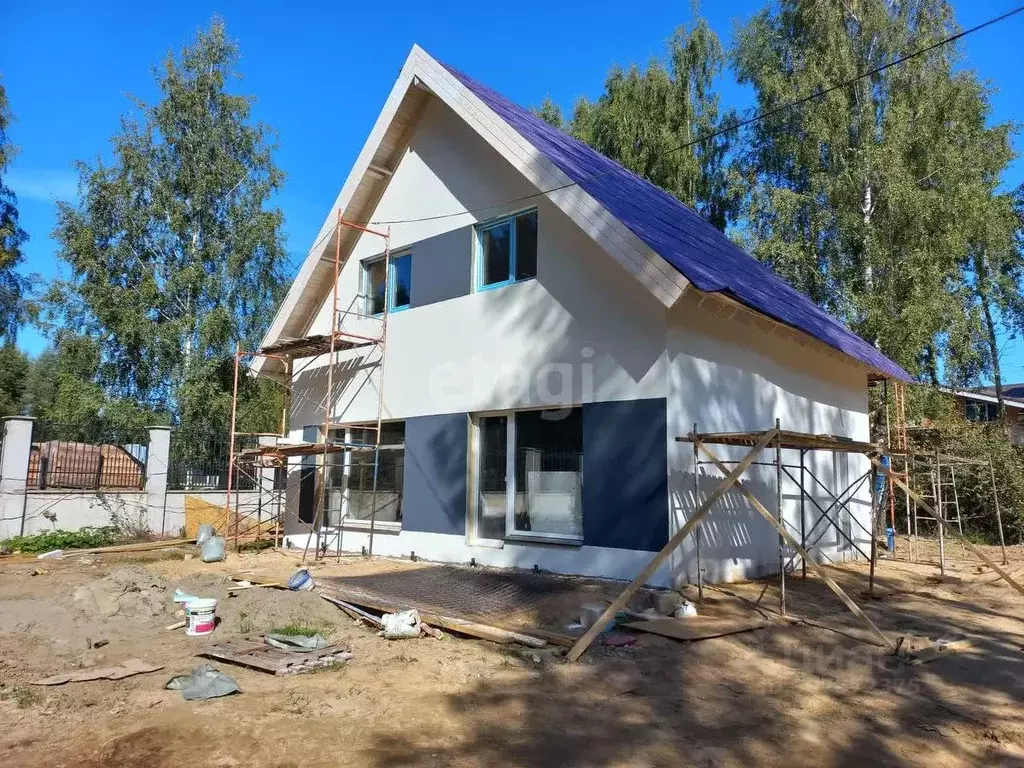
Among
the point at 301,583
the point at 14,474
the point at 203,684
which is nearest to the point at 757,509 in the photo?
the point at 203,684

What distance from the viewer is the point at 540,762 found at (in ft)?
13.2

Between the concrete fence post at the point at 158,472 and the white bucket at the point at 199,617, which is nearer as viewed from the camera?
the white bucket at the point at 199,617

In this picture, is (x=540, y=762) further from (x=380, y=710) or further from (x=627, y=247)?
(x=627, y=247)

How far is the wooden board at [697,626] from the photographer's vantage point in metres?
6.45

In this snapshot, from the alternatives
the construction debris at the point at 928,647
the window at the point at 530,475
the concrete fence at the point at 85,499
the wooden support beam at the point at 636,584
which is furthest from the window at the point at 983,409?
the concrete fence at the point at 85,499

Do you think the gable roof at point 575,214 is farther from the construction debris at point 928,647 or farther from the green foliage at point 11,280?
the green foliage at point 11,280

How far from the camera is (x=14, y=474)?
1433 centimetres

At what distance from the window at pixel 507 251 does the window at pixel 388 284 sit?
1720 millimetres

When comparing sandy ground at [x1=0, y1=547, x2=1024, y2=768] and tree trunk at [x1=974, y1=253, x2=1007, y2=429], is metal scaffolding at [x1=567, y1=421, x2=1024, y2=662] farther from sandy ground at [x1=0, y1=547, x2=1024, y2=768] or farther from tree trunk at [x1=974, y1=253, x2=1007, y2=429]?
tree trunk at [x1=974, y1=253, x2=1007, y2=429]

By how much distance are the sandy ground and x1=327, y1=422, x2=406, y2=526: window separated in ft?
13.8

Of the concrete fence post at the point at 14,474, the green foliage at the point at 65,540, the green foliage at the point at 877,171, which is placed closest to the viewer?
the green foliage at the point at 65,540

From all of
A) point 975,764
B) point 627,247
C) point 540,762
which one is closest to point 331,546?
point 627,247

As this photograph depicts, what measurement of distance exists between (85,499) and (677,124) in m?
20.6

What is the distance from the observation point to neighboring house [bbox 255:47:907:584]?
8.66m
